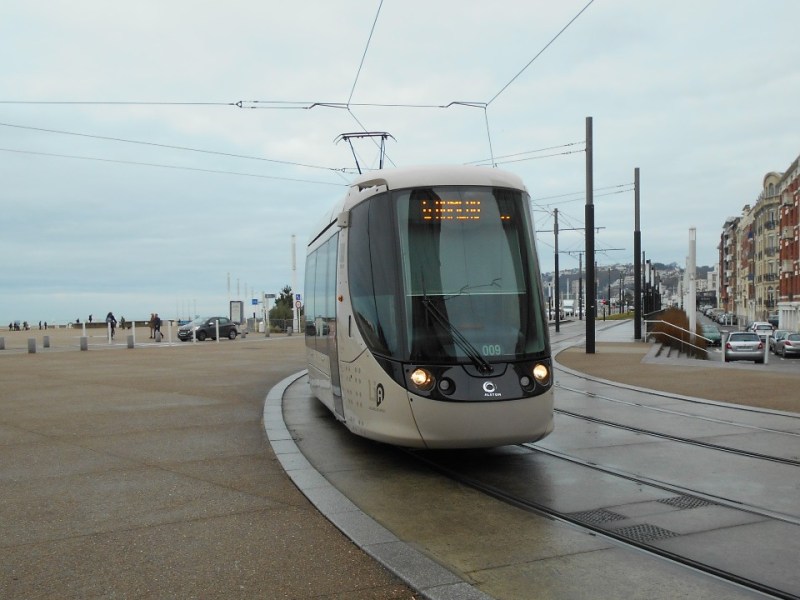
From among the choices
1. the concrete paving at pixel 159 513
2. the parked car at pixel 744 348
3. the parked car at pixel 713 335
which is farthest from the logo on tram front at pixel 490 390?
the parked car at pixel 713 335

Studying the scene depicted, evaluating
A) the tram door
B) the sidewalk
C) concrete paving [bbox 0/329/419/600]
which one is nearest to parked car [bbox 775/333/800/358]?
the sidewalk

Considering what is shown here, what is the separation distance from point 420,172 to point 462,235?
866 millimetres

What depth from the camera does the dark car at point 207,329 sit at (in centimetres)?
4544

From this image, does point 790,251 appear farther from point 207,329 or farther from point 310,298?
point 310,298

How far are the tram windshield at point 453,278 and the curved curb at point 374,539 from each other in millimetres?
1486

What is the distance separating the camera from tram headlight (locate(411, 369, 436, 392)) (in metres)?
7.61

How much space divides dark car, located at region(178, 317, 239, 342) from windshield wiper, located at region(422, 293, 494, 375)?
125 feet

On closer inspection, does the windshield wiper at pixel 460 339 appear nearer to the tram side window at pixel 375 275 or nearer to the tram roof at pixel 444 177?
the tram side window at pixel 375 275

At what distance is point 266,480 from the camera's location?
7.84m

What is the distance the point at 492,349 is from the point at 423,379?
0.75m

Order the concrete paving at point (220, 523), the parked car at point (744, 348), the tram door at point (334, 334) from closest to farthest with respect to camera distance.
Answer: the concrete paving at point (220, 523) → the tram door at point (334, 334) → the parked car at point (744, 348)

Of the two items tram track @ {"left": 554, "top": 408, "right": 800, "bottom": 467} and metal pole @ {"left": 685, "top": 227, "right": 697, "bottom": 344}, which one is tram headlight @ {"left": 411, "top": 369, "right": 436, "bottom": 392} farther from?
metal pole @ {"left": 685, "top": 227, "right": 697, "bottom": 344}

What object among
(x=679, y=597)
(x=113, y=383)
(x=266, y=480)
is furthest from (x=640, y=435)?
(x=113, y=383)

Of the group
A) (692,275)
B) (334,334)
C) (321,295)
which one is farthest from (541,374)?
(692,275)
